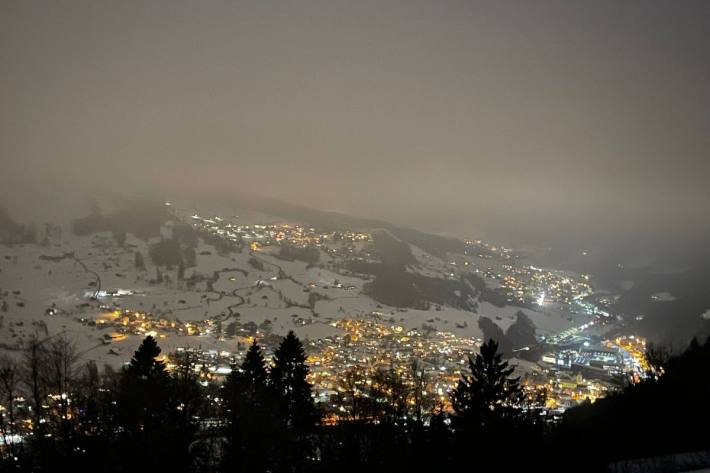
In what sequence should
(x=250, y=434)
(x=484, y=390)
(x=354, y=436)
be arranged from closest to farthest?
(x=250, y=434)
(x=354, y=436)
(x=484, y=390)

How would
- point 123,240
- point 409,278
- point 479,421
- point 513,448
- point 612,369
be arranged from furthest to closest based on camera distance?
1. point 409,278
2. point 123,240
3. point 612,369
4. point 479,421
5. point 513,448

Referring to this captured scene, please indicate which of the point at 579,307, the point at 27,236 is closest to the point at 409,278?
the point at 579,307

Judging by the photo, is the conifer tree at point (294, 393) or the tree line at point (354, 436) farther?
the conifer tree at point (294, 393)

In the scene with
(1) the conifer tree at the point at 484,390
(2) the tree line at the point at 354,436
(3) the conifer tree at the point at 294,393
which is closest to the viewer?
(2) the tree line at the point at 354,436

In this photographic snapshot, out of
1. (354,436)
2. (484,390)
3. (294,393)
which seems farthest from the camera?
(294,393)

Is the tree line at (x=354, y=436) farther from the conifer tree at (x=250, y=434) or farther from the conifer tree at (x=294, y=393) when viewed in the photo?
the conifer tree at (x=294, y=393)

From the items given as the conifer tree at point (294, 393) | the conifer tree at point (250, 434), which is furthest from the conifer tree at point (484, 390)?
the conifer tree at point (250, 434)

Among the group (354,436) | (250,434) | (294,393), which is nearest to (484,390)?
(354,436)

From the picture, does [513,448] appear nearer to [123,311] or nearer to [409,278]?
[123,311]

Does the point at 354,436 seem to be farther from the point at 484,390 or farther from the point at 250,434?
the point at 484,390

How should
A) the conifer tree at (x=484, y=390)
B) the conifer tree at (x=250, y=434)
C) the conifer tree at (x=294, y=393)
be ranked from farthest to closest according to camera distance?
the conifer tree at (x=294, y=393) → the conifer tree at (x=484, y=390) → the conifer tree at (x=250, y=434)

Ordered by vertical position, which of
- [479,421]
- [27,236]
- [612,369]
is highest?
[27,236]
